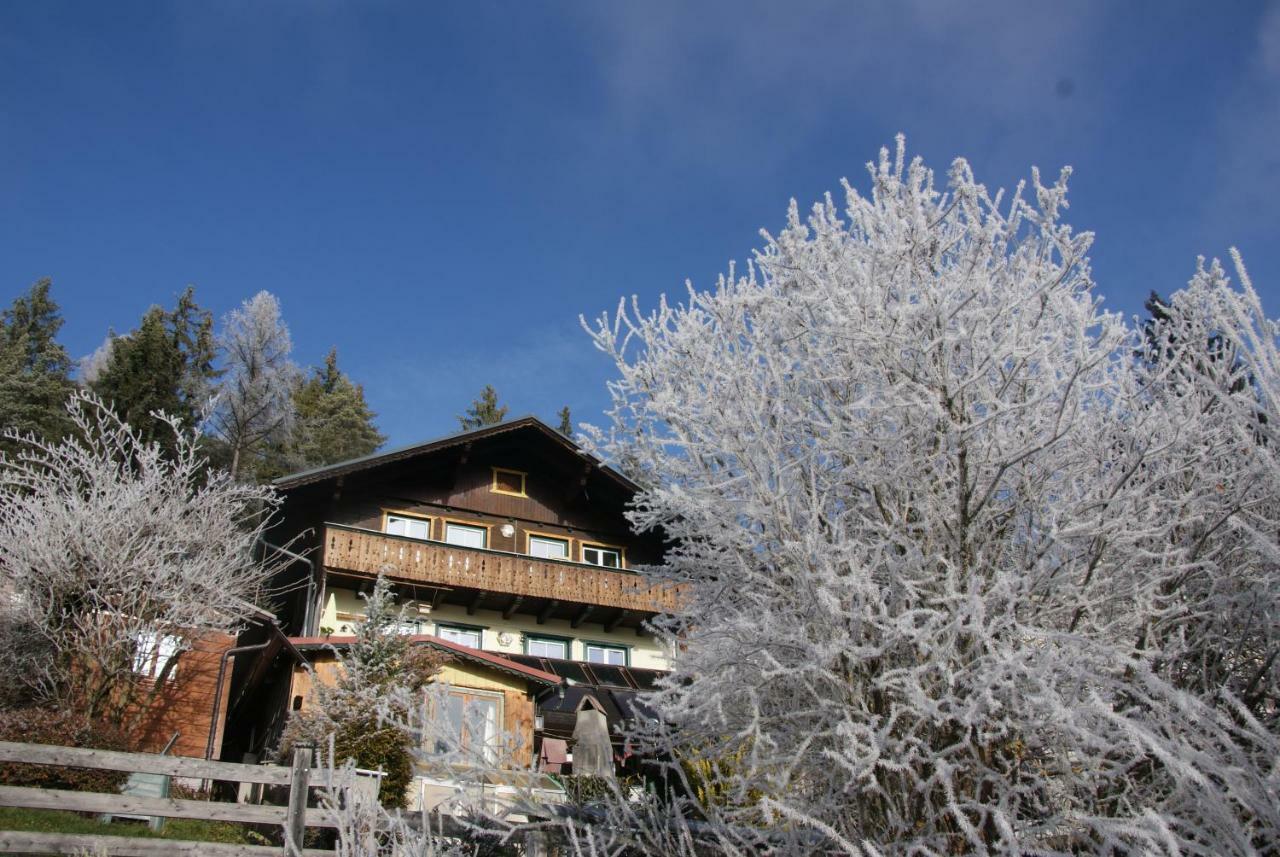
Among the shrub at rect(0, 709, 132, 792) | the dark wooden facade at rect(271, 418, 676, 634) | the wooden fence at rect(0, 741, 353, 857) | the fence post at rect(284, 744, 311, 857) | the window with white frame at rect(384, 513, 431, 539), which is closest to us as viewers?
the wooden fence at rect(0, 741, 353, 857)

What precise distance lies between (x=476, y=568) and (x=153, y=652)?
6.37m

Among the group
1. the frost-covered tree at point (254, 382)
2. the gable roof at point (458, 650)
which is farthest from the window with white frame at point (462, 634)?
the frost-covered tree at point (254, 382)

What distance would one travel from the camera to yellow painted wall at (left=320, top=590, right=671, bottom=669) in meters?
19.7

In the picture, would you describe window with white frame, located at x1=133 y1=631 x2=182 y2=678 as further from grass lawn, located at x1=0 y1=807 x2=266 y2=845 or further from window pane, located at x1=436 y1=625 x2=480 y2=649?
window pane, located at x1=436 y1=625 x2=480 y2=649

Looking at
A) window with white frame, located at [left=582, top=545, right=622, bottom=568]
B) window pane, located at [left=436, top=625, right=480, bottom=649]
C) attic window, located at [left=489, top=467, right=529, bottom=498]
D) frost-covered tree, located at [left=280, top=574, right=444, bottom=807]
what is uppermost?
attic window, located at [left=489, top=467, right=529, bottom=498]

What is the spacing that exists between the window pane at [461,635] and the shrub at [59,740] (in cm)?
741

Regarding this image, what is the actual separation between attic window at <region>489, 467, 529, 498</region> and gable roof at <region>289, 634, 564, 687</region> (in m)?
7.32

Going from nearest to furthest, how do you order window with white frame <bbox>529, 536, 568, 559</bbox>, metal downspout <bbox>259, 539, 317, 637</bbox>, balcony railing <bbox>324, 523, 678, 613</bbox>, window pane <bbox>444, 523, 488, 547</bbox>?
metal downspout <bbox>259, 539, 317, 637</bbox>, balcony railing <bbox>324, 523, 678, 613</bbox>, window pane <bbox>444, 523, 488, 547</bbox>, window with white frame <bbox>529, 536, 568, 559</bbox>

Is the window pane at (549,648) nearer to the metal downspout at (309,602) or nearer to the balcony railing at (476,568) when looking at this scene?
the balcony railing at (476,568)

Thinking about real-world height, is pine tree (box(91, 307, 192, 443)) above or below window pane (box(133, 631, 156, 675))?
above

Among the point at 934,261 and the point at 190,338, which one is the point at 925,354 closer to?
the point at 934,261

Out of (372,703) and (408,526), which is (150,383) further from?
(372,703)

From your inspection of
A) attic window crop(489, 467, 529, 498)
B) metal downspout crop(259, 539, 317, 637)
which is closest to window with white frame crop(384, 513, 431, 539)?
attic window crop(489, 467, 529, 498)

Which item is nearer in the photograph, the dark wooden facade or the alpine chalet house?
the alpine chalet house
